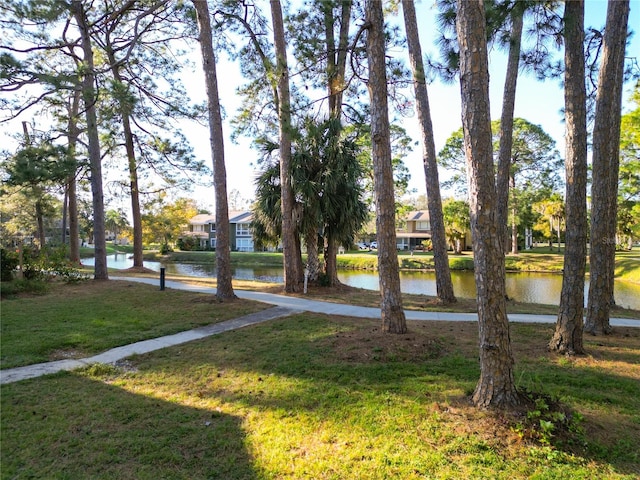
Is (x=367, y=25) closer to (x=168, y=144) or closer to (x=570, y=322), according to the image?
(x=570, y=322)

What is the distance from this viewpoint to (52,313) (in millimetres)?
7746

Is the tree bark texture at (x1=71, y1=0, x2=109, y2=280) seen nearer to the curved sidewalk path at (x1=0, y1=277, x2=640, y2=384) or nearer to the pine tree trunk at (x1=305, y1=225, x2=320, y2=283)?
the curved sidewalk path at (x1=0, y1=277, x2=640, y2=384)

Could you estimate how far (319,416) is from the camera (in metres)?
3.48

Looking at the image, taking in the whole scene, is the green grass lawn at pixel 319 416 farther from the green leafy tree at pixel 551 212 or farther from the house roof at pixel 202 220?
the house roof at pixel 202 220

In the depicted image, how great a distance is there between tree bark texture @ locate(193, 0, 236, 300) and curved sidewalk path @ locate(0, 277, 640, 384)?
45.8 inches

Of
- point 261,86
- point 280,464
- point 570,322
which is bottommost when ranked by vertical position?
point 280,464

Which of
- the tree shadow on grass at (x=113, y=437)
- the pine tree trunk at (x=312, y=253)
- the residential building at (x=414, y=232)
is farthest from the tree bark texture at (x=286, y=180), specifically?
the residential building at (x=414, y=232)

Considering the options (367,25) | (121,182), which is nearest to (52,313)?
(367,25)

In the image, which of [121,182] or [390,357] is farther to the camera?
[121,182]

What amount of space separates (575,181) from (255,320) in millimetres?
5892

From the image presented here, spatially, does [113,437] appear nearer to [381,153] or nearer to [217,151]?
[381,153]

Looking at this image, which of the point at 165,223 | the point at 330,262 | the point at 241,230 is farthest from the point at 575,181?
the point at 241,230

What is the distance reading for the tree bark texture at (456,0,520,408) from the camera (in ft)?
11.1

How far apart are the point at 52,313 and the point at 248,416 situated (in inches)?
251
